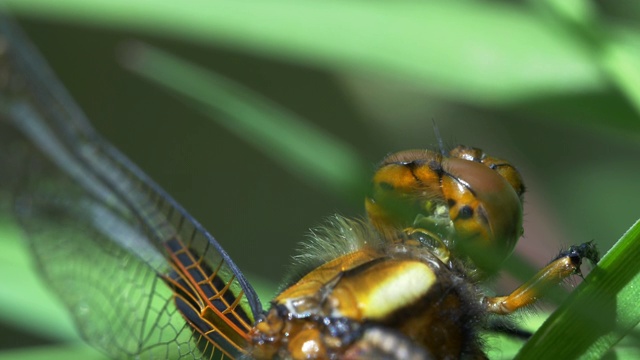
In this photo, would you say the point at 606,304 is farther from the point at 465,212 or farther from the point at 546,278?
the point at 465,212

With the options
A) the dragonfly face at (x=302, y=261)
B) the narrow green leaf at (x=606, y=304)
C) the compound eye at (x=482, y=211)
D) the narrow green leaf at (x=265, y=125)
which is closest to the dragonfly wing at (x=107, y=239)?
the dragonfly face at (x=302, y=261)

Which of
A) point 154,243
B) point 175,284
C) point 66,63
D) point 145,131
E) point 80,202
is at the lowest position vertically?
point 175,284

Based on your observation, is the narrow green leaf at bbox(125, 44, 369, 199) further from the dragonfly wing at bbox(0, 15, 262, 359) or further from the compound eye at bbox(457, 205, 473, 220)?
the compound eye at bbox(457, 205, 473, 220)

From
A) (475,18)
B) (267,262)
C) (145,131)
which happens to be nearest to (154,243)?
(475,18)

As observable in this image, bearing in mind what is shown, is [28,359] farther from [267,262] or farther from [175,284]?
[267,262]

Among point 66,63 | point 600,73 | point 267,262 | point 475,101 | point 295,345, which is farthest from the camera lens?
point 66,63

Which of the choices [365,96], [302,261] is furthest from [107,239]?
[365,96]
